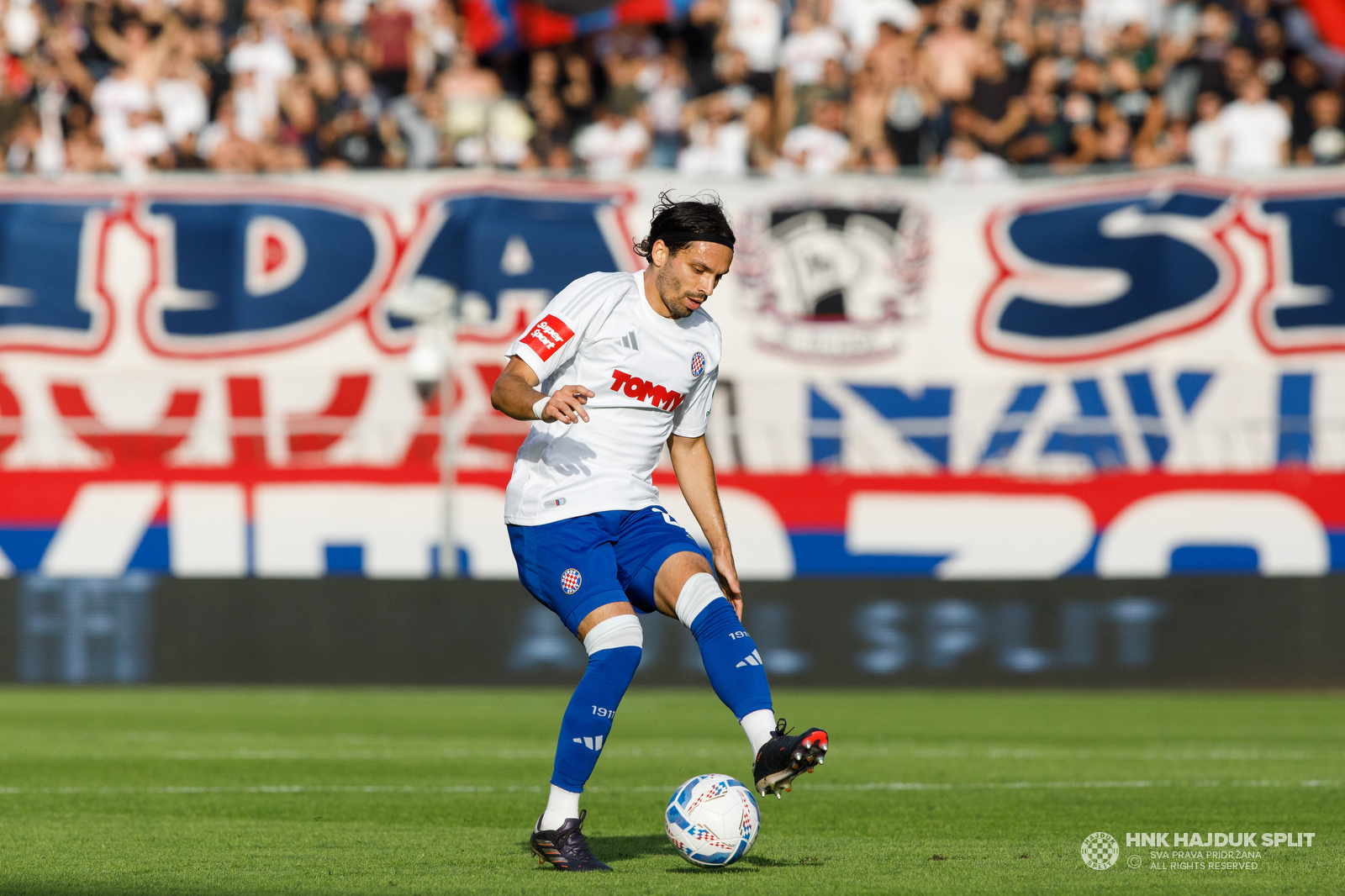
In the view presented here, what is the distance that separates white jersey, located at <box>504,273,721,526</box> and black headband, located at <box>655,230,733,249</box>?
0.29 metres

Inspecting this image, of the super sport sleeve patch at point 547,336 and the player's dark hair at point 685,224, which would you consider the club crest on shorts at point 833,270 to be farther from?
the super sport sleeve patch at point 547,336

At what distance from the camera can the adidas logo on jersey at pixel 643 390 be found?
658 centimetres

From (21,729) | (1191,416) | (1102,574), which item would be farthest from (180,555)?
(1191,416)

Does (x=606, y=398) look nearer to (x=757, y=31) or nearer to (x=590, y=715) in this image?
(x=590, y=715)

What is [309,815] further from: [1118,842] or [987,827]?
[1118,842]

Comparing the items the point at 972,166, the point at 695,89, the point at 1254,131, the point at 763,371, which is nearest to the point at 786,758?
the point at 763,371

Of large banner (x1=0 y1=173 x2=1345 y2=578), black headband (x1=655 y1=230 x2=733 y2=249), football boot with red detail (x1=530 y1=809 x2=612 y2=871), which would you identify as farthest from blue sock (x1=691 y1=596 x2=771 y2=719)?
large banner (x1=0 y1=173 x2=1345 y2=578)

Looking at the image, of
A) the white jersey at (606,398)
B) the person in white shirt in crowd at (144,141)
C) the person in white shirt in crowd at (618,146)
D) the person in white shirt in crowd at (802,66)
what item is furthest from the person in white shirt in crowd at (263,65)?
the white jersey at (606,398)

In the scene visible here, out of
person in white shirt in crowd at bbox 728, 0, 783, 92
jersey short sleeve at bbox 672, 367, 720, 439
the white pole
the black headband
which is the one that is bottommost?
the white pole

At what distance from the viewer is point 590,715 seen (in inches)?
249

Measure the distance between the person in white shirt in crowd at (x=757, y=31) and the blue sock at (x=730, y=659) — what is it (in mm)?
15410

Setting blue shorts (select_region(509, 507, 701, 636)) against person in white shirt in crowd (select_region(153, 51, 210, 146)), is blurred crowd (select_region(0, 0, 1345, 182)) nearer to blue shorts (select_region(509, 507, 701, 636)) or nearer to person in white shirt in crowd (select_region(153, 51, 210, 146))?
person in white shirt in crowd (select_region(153, 51, 210, 146))

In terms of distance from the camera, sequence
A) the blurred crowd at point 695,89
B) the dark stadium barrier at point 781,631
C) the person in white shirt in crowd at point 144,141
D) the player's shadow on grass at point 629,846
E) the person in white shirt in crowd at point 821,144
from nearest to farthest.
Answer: the player's shadow on grass at point 629,846 → the dark stadium barrier at point 781,631 → the blurred crowd at point 695,89 → the person in white shirt in crowd at point 821,144 → the person in white shirt in crowd at point 144,141

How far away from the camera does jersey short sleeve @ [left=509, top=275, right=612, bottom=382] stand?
6.35 m
